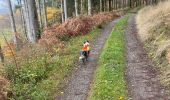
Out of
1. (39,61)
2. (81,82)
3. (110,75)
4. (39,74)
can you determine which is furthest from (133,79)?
(39,61)

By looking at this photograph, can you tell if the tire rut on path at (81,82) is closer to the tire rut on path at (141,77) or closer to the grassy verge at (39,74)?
the grassy verge at (39,74)

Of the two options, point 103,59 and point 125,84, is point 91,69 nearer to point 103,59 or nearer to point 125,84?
point 103,59

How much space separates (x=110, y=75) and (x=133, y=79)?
1.05m

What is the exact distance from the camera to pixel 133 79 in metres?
14.6

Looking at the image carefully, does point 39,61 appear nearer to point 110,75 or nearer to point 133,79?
point 110,75

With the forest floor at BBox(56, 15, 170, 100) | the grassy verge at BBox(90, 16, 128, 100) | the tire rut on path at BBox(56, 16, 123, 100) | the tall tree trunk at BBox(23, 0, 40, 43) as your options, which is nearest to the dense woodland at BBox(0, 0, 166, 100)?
the tall tree trunk at BBox(23, 0, 40, 43)

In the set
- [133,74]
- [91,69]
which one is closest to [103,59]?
[91,69]

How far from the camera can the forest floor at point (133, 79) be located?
42.0 ft

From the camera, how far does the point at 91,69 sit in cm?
1647

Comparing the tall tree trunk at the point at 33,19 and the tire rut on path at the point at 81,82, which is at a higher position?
the tall tree trunk at the point at 33,19

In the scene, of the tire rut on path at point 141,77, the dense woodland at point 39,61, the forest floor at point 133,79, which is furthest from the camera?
the dense woodland at point 39,61

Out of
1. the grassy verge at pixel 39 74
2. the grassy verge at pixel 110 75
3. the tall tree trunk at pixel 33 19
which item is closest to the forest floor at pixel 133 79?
the grassy verge at pixel 110 75

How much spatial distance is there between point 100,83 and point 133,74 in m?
2.31

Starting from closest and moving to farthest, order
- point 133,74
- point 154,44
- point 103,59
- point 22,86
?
point 22,86
point 133,74
point 103,59
point 154,44
